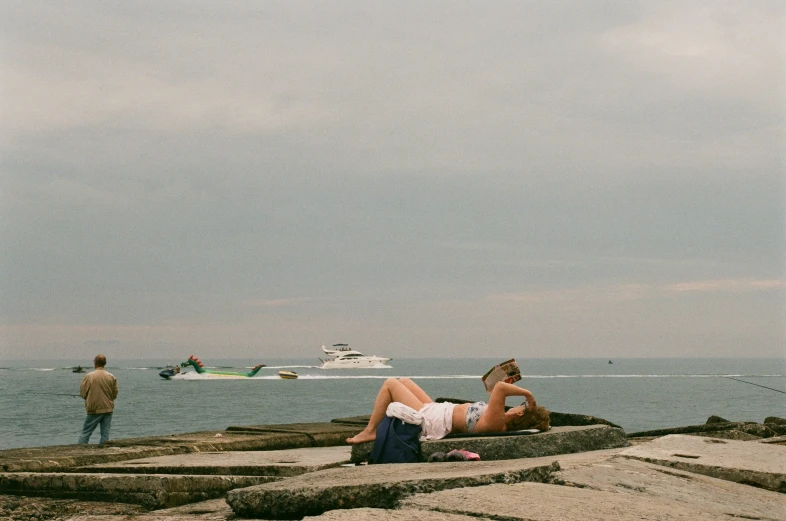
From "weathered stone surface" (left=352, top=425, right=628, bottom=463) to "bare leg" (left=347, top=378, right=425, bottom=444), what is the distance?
0.06 meters

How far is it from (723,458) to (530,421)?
4.47 feet

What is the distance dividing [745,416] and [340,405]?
1185 inches

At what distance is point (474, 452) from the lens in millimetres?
5875

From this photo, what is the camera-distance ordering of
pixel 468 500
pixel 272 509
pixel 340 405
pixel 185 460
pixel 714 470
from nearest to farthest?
pixel 468 500
pixel 272 509
pixel 714 470
pixel 185 460
pixel 340 405

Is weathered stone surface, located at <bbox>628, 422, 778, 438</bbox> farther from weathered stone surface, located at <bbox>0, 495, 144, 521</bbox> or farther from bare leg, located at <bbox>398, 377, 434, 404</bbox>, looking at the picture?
weathered stone surface, located at <bbox>0, 495, 144, 521</bbox>

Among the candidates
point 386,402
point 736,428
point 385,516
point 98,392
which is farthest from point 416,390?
point 98,392

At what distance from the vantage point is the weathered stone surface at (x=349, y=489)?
151 inches

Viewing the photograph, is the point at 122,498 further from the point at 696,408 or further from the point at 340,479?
the point at 696,408

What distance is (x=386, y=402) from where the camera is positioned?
6605mm

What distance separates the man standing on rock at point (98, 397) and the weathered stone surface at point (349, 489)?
8163 mm

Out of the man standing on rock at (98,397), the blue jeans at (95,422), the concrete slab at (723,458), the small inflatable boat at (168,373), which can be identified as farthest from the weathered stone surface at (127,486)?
the small inflatable boat at (168,373)

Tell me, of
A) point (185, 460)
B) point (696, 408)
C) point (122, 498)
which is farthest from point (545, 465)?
point (696, 408)

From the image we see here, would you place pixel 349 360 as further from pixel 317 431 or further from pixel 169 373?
pixel 317 431

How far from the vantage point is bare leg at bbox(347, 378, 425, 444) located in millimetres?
6449
